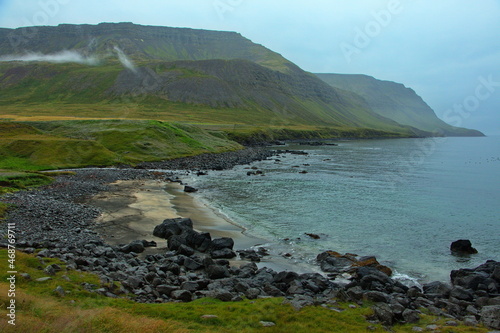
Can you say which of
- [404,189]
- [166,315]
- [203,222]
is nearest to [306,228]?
[203,222]

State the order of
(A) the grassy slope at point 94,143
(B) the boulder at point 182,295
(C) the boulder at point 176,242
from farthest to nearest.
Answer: (A) the grassy slope at point 94,143
(C) the boulder at point 176,242
(B) the boulder at point 182,295

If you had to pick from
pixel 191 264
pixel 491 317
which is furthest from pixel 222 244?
pixel 491 317

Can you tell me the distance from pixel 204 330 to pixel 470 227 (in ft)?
121

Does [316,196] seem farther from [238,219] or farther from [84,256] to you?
[84,256]

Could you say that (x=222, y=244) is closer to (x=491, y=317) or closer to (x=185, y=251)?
(x=185, y=251)

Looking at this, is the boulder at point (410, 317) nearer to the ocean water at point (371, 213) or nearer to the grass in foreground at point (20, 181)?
the ocean water at point (371, 213)

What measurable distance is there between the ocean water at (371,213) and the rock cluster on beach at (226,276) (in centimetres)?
342

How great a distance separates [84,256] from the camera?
22.3 meters

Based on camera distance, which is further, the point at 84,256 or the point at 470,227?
the point at 470,227

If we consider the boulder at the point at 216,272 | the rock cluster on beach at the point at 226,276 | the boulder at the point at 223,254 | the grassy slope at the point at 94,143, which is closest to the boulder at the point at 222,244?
the rock cluster on beach at the point at 226,276

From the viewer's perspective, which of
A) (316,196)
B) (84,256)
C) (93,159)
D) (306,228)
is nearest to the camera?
(84,256)

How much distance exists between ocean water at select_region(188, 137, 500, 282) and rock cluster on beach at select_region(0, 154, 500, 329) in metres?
3.42

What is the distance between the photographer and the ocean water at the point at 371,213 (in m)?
30.3

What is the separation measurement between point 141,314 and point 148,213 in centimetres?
2564
